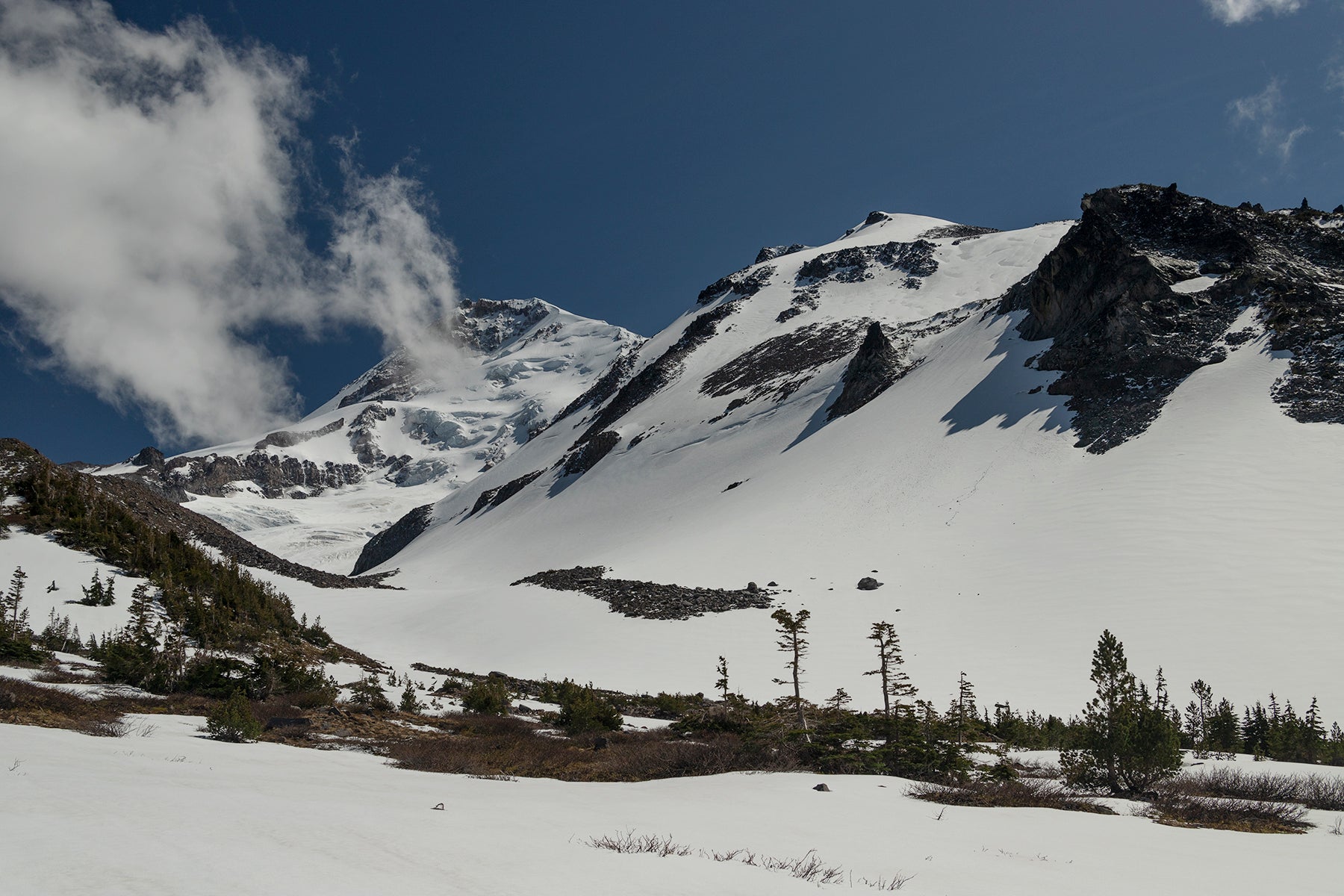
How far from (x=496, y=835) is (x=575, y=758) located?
7065mm

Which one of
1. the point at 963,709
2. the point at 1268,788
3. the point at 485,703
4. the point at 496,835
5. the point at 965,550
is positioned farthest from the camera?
the point at 965,550

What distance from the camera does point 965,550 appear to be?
99.7 ft

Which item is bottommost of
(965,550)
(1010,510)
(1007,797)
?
(1007,797)

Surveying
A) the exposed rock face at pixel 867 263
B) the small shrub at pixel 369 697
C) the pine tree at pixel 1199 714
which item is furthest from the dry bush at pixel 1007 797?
the exposed rock face at pixel 867 263

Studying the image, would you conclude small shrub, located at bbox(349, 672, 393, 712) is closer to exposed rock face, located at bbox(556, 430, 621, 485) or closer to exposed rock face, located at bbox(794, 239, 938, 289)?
exposed rock face, located at bbox(556, 430, 621, 485)

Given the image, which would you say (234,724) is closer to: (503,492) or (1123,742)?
(1123,742)

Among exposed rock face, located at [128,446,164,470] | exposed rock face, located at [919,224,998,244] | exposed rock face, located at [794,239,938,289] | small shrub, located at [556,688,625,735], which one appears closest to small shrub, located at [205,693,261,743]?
small shrub, located at [556,688,625,735]

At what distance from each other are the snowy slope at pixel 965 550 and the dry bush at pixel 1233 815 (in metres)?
10.1

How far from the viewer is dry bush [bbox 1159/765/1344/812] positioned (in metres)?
9.48

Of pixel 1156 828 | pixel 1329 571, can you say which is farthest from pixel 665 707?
pixel 1329 571

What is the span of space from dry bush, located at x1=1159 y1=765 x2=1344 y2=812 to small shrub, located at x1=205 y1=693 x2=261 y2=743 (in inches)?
569

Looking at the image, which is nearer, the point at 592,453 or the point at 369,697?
the point at 369,697

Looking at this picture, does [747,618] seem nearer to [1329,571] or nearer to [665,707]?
[665,707]

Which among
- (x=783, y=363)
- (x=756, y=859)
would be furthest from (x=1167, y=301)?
(x=756, y=859)
